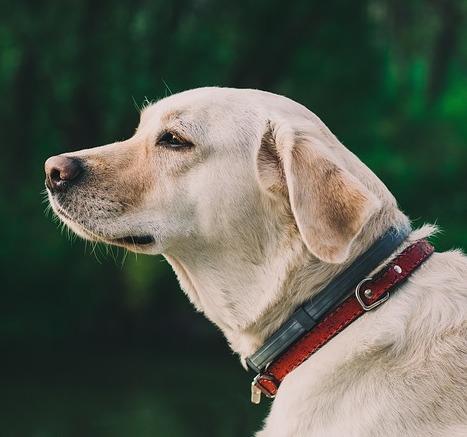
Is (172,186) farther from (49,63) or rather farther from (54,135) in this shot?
(54,135)

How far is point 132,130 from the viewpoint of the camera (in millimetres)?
14961

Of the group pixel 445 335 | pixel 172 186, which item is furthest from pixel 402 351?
pixel 172 186

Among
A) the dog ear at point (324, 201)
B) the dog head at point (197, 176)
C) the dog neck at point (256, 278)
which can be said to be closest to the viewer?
the dog ear at point (324, 201)

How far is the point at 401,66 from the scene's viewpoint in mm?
19062

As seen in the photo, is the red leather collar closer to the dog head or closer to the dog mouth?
the dog head

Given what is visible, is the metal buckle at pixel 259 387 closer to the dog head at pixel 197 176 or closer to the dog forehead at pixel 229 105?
the dog head at pixel 197 176

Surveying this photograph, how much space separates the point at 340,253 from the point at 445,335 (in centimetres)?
44

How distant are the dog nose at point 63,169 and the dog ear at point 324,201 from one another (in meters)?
0.86

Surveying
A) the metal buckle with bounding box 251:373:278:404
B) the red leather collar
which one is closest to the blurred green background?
the metal buckle with bounding box 251:373:278:404

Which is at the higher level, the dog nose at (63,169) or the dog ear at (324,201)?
the dog nose at (63,169)

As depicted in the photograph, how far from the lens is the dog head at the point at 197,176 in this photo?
3197 mm

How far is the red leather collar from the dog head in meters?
0.25

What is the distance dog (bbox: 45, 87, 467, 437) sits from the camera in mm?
2852

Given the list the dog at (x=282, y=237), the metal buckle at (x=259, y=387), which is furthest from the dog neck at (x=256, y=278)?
the metal buckle at (x=259, y=387)
